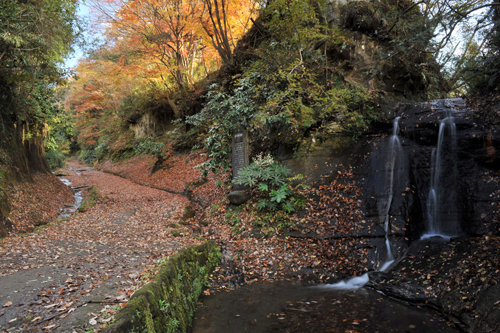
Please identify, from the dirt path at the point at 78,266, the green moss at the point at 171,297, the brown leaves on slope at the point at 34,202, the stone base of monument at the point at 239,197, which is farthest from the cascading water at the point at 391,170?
the brown leaves on slope at the point at 34,202

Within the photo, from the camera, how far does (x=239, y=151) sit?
436 inches

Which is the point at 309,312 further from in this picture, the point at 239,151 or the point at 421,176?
the point at 239,151

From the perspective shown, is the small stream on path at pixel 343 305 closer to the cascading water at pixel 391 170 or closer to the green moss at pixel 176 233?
the cascading water at pixel 391 170

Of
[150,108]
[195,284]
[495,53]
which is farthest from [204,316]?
[150,108]

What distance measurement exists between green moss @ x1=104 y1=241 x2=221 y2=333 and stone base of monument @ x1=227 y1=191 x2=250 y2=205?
341cm

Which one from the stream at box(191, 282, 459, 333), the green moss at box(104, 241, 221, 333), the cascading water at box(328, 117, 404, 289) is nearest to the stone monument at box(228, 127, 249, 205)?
the green moss at box(104, 241, 221, 333)

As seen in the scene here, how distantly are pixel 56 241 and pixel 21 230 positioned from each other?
2199 mm

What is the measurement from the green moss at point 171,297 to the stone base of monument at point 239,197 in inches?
134

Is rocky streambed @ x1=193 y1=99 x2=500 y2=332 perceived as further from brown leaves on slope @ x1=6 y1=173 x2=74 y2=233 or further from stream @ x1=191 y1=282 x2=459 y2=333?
brown leaves on slope @ x1=6 y1=173 x2=74 y2=233

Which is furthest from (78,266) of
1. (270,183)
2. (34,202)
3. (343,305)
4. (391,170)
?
(391,170)

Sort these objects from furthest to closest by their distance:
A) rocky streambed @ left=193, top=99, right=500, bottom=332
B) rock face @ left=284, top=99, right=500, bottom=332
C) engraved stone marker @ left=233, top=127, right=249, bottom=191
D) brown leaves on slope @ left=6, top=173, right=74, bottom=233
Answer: engraved stone marker @ left=233, top=127, right=249, bottom=191 < brown leaves on slope @ left=6, top=173, right=74, bottom=233 < rock face @ left=284, top=99, right=500, bottom=332 < rocky streambed @ left=193, top=99, right=500, bottom=332

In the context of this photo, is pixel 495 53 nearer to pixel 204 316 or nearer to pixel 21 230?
pixel 204 316

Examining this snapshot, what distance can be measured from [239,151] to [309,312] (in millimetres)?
6855

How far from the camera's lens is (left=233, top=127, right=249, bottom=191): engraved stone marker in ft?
36.0
